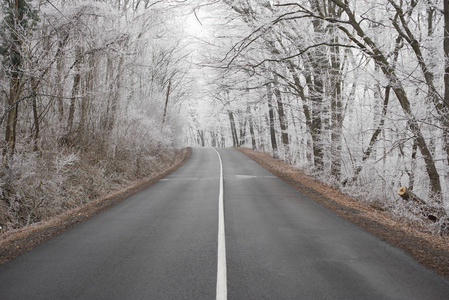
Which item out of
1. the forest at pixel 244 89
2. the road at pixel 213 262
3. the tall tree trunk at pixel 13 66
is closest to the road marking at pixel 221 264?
the road at pixel 213 262

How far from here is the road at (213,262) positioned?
365 centimetres

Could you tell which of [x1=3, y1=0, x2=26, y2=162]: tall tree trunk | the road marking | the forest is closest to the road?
the road marking

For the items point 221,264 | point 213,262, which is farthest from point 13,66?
point 221,264

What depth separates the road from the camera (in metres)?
3.65

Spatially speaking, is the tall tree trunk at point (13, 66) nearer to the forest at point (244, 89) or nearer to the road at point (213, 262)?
the forest at point (244, 89)

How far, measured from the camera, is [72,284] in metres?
3.83

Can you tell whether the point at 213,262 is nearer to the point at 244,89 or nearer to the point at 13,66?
the point at 13,66

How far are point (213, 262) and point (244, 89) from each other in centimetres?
979

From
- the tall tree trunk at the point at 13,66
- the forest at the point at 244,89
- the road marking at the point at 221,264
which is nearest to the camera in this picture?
the road marking at the point at 221,264

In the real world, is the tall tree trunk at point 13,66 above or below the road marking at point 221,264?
above

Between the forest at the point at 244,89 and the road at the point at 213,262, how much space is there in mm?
3115

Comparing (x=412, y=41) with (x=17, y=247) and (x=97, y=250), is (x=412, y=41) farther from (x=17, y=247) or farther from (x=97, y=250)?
(x=17, y=247)

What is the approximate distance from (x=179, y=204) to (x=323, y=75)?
834cm

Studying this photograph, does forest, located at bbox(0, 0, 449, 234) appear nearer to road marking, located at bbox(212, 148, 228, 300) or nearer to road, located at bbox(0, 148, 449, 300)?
road, located at bbox(0, 148, 449, 300)
